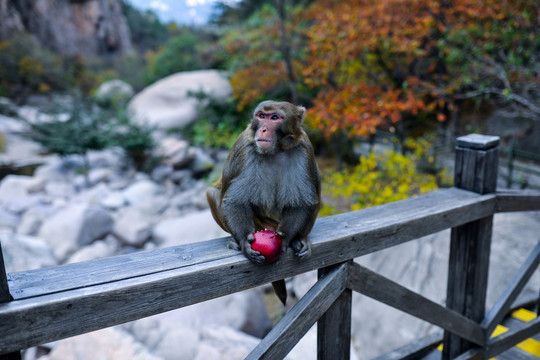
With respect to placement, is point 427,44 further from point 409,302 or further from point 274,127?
point 274,127

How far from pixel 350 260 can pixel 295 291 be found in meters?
3.46

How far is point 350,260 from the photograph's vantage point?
153 centimetres

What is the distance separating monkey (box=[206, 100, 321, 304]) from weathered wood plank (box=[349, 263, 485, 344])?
305 mm

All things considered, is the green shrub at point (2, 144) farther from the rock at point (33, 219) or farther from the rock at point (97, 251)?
the rock at point (97, 251)

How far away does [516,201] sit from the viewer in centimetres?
215

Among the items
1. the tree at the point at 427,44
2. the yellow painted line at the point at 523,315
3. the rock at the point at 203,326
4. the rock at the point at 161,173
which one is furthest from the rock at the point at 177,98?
the yellow painted line at the point at 523,315

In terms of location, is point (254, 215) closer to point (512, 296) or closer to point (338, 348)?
point (338, 348)

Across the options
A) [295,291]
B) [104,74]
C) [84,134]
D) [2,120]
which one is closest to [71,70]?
[104,74]

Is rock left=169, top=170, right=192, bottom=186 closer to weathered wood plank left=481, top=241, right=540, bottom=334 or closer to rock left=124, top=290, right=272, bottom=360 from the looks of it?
rock left=124, top=290, right=272, bottom=360

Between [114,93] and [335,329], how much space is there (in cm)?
1748

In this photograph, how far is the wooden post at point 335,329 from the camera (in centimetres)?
155

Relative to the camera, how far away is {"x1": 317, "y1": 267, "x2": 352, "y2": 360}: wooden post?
155 cm

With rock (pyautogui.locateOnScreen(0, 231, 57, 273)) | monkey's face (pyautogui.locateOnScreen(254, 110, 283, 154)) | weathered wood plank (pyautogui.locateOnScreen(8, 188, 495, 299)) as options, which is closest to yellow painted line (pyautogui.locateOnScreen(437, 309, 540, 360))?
weathered wood plank (pyautogui.locateOnScreen(8, 188, 495, 299))

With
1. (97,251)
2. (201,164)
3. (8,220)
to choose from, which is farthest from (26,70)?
(97,251)
